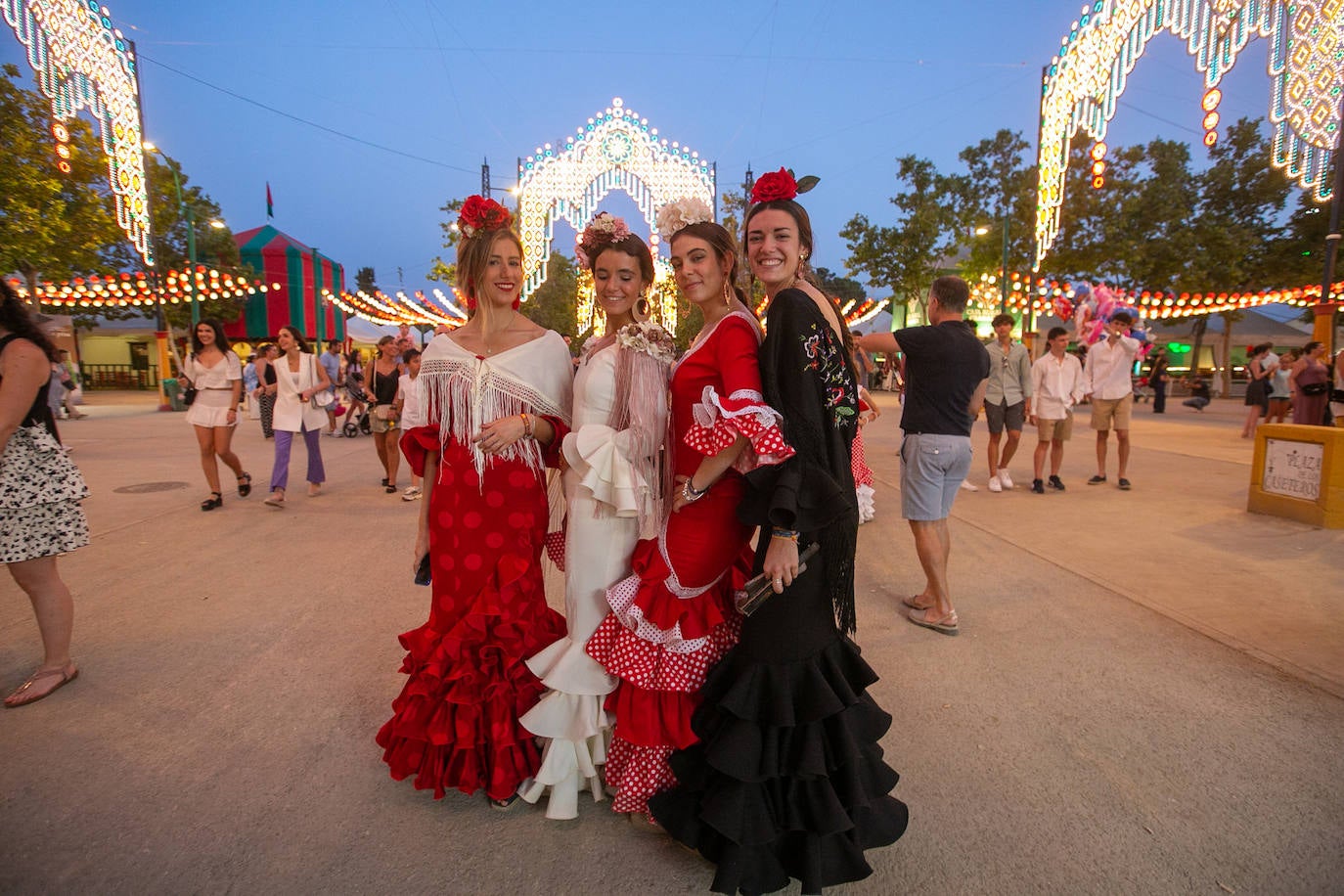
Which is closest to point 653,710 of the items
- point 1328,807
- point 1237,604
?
point 1328,807

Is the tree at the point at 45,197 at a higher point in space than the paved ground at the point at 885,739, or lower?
higher

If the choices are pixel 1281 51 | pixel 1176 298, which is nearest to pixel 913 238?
pixel 1176 298

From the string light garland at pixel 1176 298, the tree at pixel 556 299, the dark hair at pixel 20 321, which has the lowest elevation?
the dark hair at pixel 20 321

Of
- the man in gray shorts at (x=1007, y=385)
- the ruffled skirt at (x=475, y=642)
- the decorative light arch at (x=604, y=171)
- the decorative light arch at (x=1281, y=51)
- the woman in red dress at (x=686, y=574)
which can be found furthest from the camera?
the decorative light arch at (x=604, y=171)

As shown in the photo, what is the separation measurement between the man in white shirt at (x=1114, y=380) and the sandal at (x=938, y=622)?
5.11m

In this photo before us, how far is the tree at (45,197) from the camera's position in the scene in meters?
13.9

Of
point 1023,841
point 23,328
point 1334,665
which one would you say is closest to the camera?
point 1023,841

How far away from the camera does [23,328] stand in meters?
2.95

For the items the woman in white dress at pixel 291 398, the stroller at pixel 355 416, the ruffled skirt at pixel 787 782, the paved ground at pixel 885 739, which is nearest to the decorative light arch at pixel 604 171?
the stroller at pixel 355 416

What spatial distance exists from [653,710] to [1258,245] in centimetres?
3162

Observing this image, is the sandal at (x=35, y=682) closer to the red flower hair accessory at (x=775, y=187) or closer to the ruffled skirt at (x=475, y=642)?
the ruffled skirt at (x=475, y=642)

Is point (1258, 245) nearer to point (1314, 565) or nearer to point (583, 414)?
point (1314, 565)

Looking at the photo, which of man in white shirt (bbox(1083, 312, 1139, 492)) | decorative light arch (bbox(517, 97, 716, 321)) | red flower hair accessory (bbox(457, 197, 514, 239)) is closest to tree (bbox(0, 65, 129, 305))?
decorative light arch (bbox(517, 97, 716, 321))

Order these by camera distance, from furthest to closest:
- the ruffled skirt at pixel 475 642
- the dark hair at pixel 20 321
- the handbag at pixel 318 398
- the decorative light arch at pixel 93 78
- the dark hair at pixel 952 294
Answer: the decorative light arch at pixel 93 78 → the handbag at pixel 318 398 → the dark hair at pixel 952 294 → the dark hair at pixel 20 321 → the ruffled skirt at pixel 475 642
